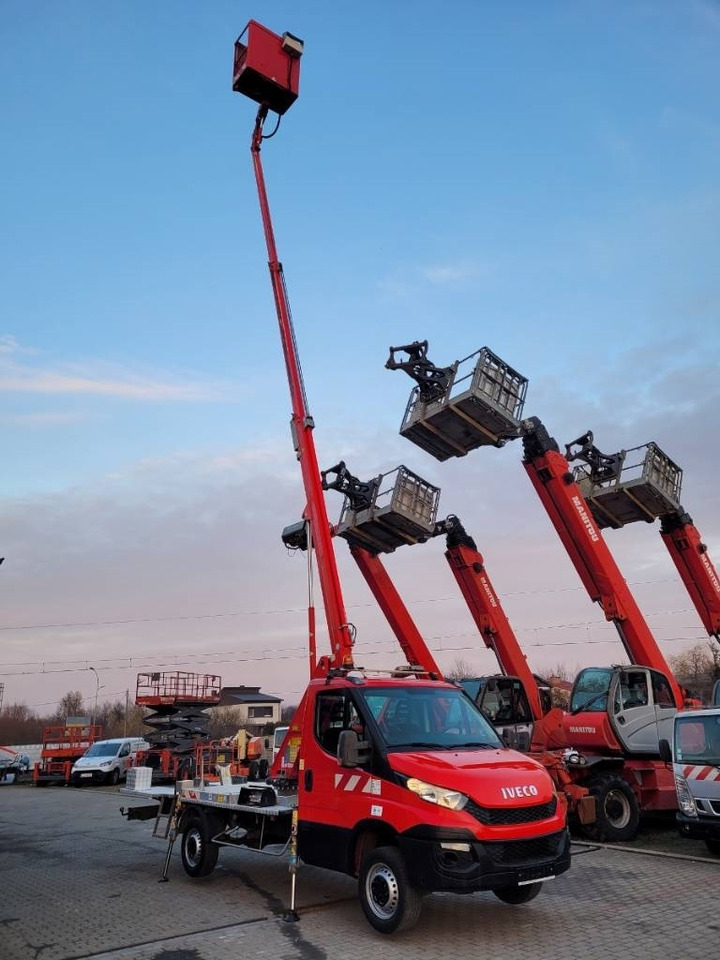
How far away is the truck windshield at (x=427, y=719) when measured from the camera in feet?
24.6

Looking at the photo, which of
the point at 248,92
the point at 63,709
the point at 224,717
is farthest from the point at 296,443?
the point at 63,709

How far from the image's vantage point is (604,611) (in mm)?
15219

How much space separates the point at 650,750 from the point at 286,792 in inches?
273

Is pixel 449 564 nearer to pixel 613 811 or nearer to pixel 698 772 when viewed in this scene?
pixel 613 811

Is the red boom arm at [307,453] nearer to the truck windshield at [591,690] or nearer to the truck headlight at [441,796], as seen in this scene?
the truck headlight at [441,796]

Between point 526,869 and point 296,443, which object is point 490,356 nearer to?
point 296,443

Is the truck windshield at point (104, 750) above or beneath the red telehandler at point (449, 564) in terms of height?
beneath

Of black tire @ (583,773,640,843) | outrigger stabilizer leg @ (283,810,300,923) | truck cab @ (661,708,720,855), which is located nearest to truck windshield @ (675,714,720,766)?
truck cab @ (661,708,720,855)

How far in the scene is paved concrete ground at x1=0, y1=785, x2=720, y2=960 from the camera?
6.54 meters

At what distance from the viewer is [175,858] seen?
11.0 meters

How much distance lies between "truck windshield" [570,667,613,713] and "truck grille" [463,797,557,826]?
640 centimetres

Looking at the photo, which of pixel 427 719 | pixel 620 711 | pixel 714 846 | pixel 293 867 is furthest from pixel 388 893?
pixel 620 711

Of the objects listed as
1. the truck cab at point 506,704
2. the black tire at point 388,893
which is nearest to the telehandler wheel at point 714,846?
the black tire at point 388,893

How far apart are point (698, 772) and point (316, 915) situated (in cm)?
522
